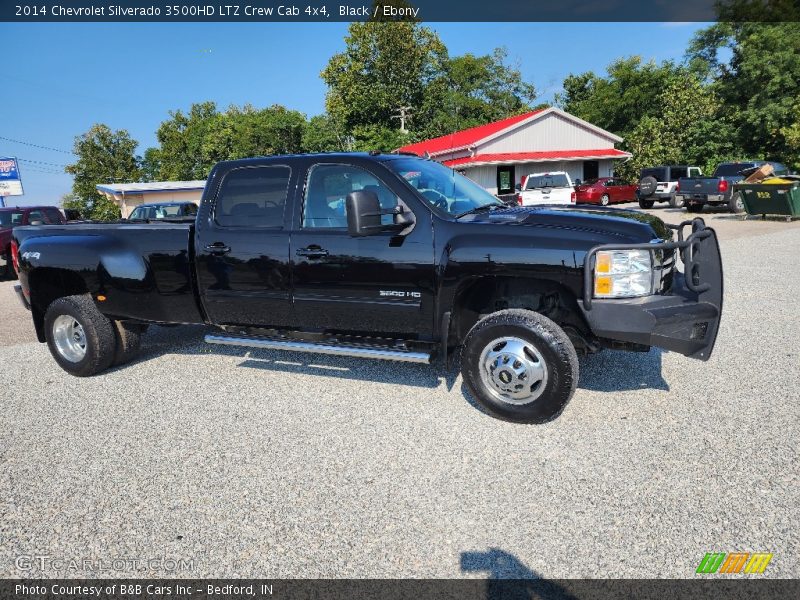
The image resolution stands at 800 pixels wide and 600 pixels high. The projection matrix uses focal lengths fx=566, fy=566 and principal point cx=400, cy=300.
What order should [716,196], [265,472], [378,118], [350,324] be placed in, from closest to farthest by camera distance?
[265,472] < [350,324] < [716,196] < [378,118]

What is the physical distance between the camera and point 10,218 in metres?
14.6

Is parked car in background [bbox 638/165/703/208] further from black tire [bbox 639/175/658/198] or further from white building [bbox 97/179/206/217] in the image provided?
white building [bbox 97/179/206/217]

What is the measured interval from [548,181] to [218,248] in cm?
1968

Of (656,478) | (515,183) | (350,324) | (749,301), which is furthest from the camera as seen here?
(515,183)

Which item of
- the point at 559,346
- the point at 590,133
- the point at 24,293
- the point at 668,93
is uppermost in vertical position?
the point at 668,93

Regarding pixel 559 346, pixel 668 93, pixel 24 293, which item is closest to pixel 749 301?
pixel 559 346

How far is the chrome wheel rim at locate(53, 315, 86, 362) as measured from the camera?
214 inches

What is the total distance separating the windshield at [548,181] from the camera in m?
22.3

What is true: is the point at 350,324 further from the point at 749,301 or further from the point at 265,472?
the point at 749,301

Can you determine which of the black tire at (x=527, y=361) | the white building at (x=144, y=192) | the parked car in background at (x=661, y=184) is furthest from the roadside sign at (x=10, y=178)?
the black tire at (x=527, y=361)

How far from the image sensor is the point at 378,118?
50.7 metres

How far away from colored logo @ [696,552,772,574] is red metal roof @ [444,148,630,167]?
29.7 meters

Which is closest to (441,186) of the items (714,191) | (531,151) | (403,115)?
(714,191)

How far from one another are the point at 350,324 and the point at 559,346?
5.37 ft
